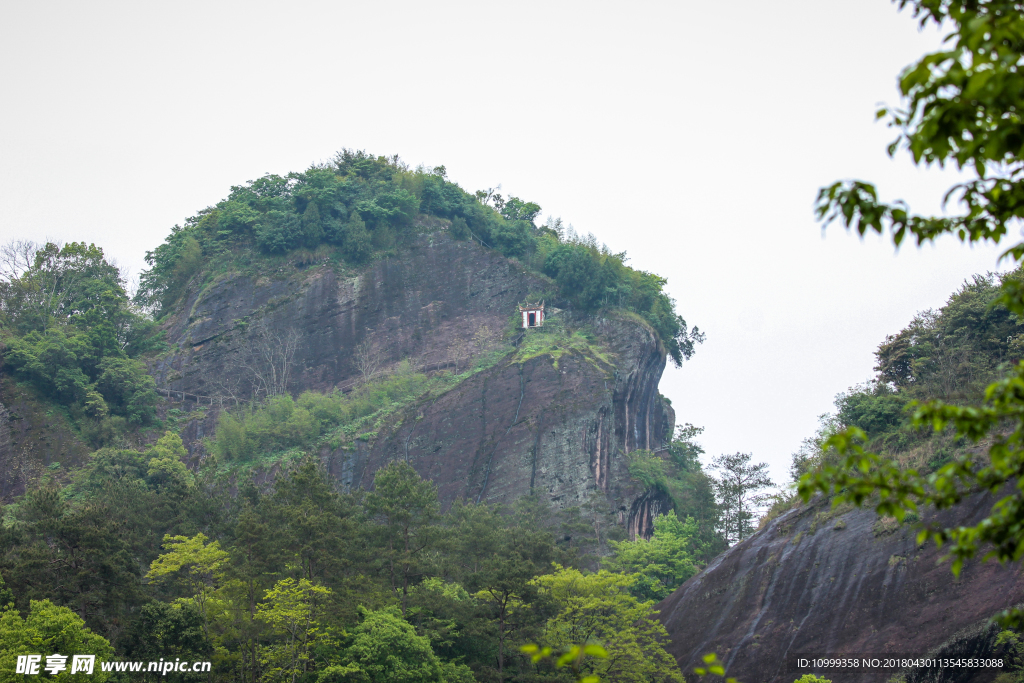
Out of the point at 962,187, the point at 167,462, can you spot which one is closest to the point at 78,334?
the point at 167,462

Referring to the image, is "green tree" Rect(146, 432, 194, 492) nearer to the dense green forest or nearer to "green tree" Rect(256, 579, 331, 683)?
the dense green forest

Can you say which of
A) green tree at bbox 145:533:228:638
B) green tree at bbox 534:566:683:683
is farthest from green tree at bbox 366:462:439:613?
green tree at bbox 145:533:228:638

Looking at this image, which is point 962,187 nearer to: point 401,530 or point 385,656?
A: point 385,656

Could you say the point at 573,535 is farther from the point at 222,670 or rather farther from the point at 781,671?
the point at 222,670

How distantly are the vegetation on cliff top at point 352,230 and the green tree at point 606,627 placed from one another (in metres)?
32.4

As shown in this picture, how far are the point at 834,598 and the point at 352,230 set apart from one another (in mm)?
44989

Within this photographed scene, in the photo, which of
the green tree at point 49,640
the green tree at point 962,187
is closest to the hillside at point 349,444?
the green tree at point 49,640

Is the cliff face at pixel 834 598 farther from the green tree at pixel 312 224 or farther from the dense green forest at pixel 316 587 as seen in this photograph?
the green tree at pixel 312 224

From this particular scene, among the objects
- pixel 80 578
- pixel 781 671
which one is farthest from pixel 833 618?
pixel 80 578

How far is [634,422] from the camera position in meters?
57.7

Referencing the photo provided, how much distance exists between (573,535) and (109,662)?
1047 inches

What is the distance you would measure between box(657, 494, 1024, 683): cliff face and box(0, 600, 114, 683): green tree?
62.4ft

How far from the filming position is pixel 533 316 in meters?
60.7

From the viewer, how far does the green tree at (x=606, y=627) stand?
29.9 metres
